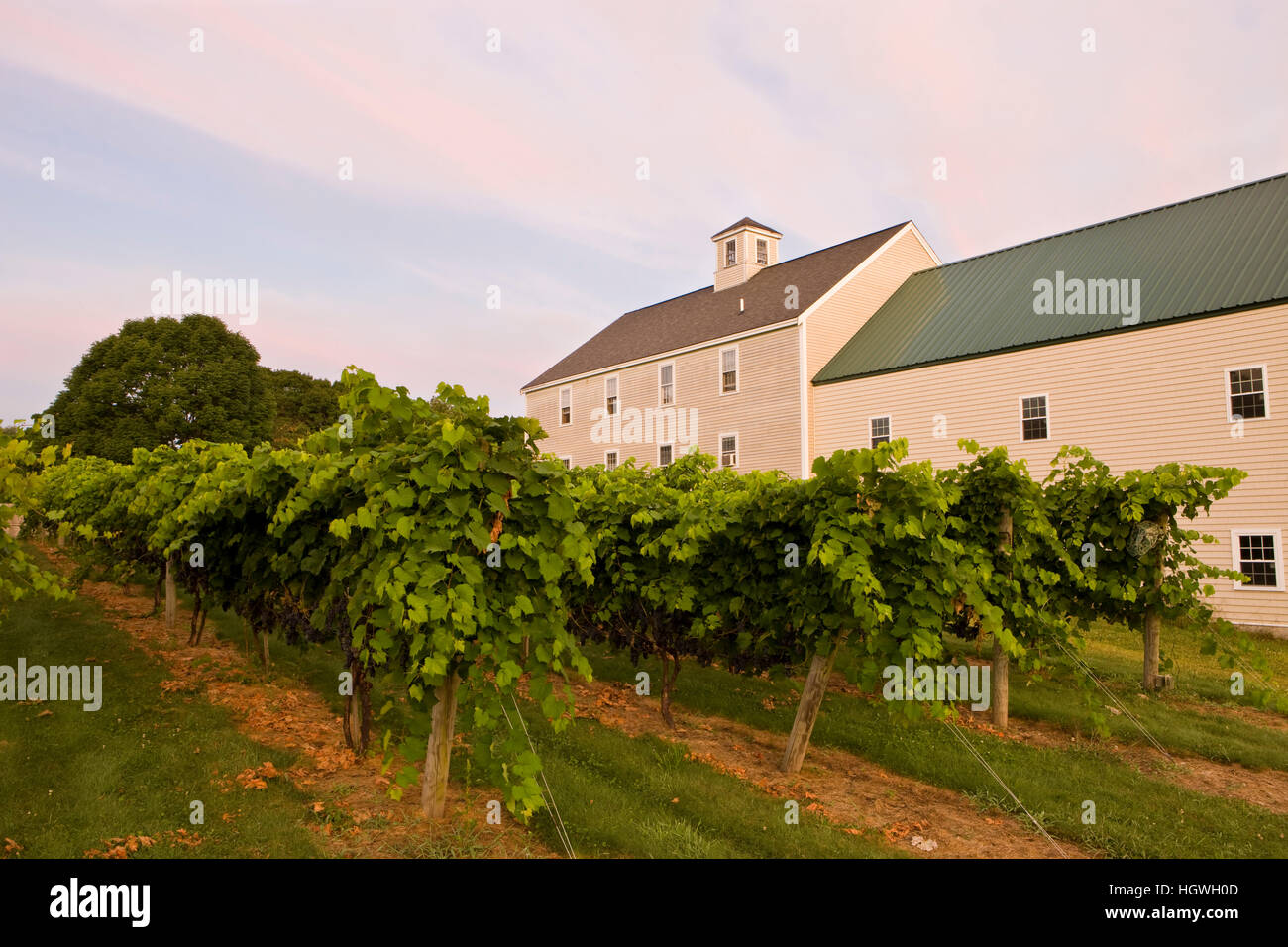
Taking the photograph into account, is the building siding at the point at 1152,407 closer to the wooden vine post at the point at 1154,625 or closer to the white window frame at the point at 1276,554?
the white window frame at the point at 1276,554

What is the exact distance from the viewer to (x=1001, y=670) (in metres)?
9.70

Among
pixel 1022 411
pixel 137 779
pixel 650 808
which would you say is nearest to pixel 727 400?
pixel 1022 411

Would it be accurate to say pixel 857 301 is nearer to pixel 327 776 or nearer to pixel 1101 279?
pixel 1101 279

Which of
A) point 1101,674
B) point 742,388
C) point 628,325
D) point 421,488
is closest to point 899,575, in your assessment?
point 421,488

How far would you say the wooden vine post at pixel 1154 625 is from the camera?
10.1 m

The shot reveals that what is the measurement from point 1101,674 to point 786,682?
5.32 meters

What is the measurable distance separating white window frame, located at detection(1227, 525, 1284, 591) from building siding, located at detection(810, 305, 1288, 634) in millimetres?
69

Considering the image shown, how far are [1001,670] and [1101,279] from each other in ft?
50.4

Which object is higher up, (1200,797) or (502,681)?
(502,681)

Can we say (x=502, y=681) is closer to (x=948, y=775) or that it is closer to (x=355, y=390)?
(x=355, y=390)

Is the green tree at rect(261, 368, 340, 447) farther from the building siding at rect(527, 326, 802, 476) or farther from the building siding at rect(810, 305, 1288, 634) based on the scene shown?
the building siding at rect(810, 305, 1288, 634)

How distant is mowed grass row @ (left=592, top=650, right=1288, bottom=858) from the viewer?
5.98 meters

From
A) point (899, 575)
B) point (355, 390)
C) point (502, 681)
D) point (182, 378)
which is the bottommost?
point (502, 681)

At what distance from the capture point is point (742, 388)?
27188mm
